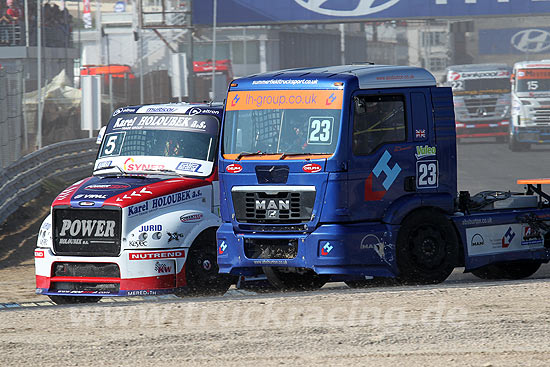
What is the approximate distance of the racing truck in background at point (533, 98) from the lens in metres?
35.2

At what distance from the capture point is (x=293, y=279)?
11.9m

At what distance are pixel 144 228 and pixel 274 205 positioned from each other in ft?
4.74

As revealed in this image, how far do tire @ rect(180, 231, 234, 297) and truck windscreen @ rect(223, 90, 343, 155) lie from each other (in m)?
1.14

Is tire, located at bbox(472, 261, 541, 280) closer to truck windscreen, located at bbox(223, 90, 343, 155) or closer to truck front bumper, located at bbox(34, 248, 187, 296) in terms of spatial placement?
truck windscreen, located at bbox(223, 90, 343, 155)

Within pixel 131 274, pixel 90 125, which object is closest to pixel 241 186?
pixel 131 274

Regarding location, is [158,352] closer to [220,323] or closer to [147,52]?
[220,323]

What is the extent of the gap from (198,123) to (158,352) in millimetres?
4833

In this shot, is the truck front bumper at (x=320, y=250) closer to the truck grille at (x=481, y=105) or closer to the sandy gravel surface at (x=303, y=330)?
the sandy gravel surface at (x=303, y=330)

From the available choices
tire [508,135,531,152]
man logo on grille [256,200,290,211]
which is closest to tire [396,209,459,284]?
man logo on grille [256,200,290,211]

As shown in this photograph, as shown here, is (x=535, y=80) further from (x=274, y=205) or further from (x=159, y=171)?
(x=274, y=205)

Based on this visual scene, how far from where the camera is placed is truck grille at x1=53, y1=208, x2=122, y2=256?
1122 cm

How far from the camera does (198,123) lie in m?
12.2

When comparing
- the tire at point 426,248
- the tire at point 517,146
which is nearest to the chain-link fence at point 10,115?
the tire at point 426,248

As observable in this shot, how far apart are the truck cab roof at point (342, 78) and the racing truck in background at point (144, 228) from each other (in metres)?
1.13
